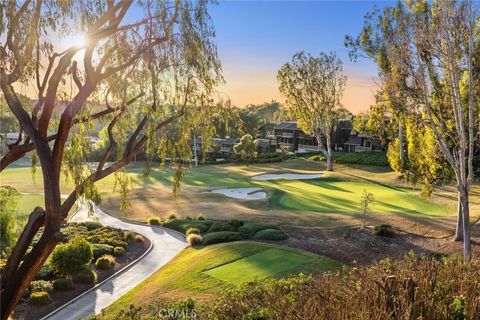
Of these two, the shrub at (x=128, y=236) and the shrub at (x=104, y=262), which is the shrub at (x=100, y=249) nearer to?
the shrub at (x=104, y=262)

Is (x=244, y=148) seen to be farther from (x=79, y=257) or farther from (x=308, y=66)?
(x=79, y=257)

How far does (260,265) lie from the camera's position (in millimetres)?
18781

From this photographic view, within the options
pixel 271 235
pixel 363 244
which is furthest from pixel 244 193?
pixel 363 244

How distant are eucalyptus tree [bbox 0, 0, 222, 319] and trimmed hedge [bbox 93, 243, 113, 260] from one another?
12383mm

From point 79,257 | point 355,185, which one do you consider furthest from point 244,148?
point 79,257

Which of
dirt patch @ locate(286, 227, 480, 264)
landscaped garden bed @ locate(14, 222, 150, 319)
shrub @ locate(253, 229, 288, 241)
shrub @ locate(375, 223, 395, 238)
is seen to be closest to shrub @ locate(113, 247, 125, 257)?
→ landscaped garden bed @ locate(14, 222, 150, 319)

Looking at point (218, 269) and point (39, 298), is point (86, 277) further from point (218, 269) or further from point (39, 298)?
point (218, 269)

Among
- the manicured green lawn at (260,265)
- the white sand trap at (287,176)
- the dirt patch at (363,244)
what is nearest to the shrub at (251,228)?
the dirt patch at (363,244)

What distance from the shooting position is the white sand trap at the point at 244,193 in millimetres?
40812

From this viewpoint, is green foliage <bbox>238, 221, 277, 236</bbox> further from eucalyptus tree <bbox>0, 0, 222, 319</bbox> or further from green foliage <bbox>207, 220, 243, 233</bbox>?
eucalyptus tree <bbox>0, 0, 222, 319</bbox>

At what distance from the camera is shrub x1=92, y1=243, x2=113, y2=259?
23.0 m

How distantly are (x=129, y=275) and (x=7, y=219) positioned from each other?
6.62 m

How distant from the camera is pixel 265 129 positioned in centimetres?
10056

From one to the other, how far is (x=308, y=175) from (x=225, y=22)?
147ft
